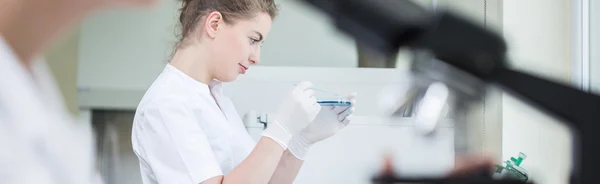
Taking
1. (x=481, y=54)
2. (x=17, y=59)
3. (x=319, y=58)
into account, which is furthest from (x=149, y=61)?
(x=481, y=54)

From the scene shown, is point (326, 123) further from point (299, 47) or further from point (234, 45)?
point (299, 47)

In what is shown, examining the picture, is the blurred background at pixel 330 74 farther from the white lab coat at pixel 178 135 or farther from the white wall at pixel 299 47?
the white lab coat at pixel 178 135

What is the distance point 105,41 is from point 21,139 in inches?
97.3

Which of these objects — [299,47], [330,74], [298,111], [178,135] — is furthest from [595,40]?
[299,47]

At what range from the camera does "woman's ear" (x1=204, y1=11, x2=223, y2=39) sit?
54.1 inches

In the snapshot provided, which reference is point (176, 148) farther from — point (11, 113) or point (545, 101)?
point (545, 101)

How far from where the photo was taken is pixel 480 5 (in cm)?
196

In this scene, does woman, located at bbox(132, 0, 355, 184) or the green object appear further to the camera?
woman, located at bbox(132, 0, 355, 184)

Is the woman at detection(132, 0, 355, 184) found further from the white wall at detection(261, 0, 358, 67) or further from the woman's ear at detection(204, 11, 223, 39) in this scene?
the white wall at detection(261, 0, 358, 67)

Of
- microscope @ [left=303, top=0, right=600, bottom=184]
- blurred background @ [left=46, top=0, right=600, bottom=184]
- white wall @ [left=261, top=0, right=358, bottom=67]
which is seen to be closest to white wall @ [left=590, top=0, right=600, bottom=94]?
blurred background @ [left=46, top=0, right=600, bottom=184]

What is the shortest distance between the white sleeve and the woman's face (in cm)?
14

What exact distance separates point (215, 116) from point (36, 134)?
99 centimetres

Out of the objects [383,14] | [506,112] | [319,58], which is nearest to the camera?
[383,14]

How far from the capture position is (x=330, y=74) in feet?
6.72
